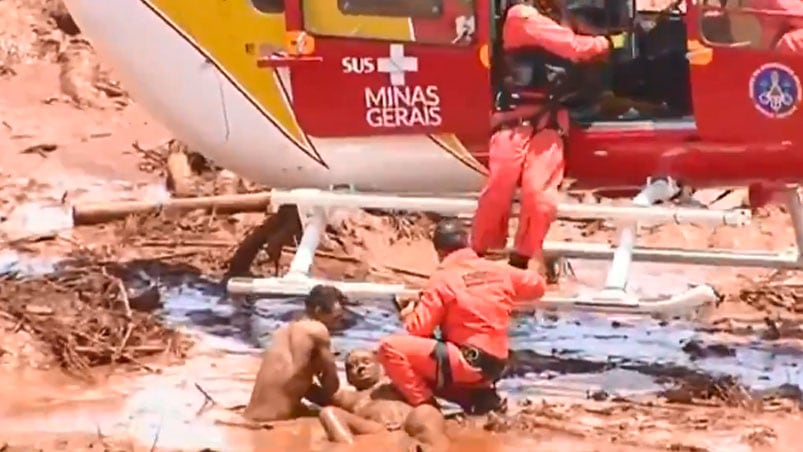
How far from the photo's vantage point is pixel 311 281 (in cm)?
1030

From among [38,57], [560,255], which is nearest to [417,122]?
[560,255]

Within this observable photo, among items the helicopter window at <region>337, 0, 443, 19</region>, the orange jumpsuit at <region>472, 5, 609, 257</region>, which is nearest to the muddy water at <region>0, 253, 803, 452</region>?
the orange jumpsuit at <region>472, 5, 609, 257</region>

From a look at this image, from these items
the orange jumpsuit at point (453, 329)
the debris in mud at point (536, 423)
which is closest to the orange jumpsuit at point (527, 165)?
the orange jumpsuit at point (453, 329)

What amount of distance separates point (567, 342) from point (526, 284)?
180 cm

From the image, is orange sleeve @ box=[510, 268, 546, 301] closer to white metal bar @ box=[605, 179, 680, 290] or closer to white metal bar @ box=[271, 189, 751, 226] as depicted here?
white metal bar @ box=[605, 179, 680, 290]

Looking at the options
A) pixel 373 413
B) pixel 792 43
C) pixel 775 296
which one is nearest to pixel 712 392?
pixel 792 43

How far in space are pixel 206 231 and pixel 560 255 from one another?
9.58 ft

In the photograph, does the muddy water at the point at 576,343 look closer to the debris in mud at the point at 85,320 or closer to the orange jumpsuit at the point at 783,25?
the debris in mud at the point at 85,320

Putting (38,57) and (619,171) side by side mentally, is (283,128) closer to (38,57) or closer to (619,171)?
(619,171)

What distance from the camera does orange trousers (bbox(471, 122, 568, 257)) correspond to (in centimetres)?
996

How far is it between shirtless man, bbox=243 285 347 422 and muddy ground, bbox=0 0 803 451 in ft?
0.44

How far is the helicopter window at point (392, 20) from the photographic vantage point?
10438 mm

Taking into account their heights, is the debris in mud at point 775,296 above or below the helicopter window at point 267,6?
below

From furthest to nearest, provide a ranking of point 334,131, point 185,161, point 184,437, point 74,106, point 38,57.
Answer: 1. point 38,57
2. point 74,106
3. point 185,161
4. point 334,131
5. point 184,437
